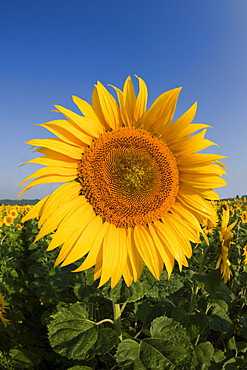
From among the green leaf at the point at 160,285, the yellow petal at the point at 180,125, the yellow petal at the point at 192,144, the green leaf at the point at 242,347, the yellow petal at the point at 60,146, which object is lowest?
the green leaf at the point at 242,347

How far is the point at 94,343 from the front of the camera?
196 cm

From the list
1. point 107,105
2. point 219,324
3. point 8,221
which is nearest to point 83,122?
point 107,105

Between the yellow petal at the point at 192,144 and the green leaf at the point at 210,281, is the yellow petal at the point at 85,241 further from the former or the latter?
the green leaf at the point at 210,281

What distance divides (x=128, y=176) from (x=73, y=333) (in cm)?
125

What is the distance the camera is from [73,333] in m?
2.04

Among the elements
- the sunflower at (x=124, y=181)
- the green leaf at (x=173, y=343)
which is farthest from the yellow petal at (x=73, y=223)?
the green leaf at (x=173, y=343)

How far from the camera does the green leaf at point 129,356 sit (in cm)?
188

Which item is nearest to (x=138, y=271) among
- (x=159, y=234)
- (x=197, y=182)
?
(x=159, y=234)

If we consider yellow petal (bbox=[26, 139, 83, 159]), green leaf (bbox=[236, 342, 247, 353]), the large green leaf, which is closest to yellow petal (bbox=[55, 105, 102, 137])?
yellow petal (bbox=[26, 139, 83, 159])

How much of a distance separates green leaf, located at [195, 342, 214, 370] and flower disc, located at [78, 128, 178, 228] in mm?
1894

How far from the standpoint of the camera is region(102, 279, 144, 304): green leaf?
1.86 meters

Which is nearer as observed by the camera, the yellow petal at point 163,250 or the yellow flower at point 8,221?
the yellow petal at point 163,250

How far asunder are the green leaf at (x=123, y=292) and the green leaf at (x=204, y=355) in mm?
1596

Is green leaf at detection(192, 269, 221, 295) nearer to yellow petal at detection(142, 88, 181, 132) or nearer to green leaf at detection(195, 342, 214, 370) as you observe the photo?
green leaf at detection(195, 342, 214, 370)
